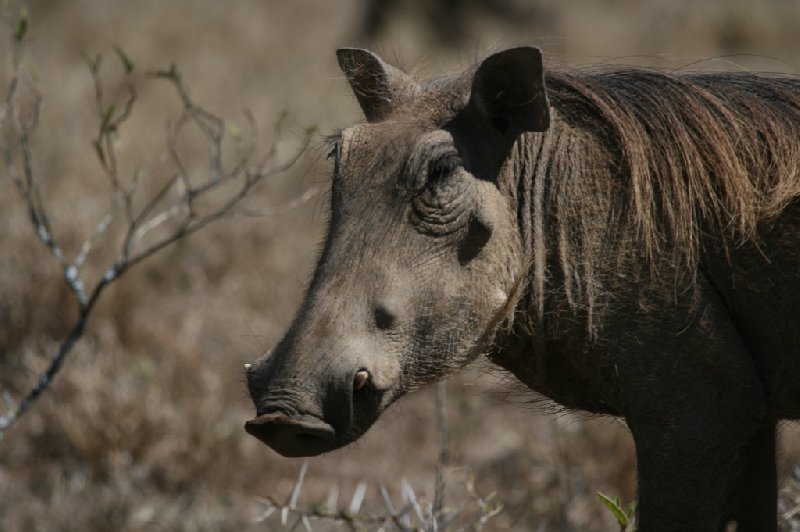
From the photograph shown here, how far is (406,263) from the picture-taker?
1.97 metres

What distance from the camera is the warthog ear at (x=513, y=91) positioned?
2.00 meters

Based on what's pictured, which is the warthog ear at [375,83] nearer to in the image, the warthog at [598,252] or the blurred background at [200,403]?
the warthog at [598,252]

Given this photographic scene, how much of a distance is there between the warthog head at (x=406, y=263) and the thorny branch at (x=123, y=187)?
75cm

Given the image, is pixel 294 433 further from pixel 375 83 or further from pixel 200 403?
pixel 200 403

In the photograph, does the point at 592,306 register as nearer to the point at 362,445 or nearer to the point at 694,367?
the point at 694,367

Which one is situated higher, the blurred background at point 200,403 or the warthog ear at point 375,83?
the warthog ear at point 375,83

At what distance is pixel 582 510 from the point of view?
13.6 feet

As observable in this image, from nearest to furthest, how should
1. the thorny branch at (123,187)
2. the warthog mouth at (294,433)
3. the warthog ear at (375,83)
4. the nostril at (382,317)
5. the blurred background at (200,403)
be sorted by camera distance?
the warthog mouth at (294,433) < the nostril at (382,317) < the warthog ear at (375,83) < the thorny branch at (123,187) < the blurred background at (200,403)

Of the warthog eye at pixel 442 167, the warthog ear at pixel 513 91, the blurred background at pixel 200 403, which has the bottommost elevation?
the blurred background at pixel 200 403

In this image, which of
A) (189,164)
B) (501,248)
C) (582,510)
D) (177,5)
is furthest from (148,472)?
(177,5)

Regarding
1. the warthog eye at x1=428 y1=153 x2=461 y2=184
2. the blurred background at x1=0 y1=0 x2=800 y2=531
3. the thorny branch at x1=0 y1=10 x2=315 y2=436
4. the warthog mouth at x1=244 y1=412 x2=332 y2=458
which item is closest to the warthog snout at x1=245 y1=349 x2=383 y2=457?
the warthog mouth at x1=244 y1=412 x2=332 y2=458

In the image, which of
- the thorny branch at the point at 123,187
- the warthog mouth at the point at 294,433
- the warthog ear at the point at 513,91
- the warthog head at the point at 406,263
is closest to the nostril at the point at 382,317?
the warthog head at the point at 406,263

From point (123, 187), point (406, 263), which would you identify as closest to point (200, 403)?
point (123, 187)

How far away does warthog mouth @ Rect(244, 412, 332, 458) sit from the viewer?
181cm
